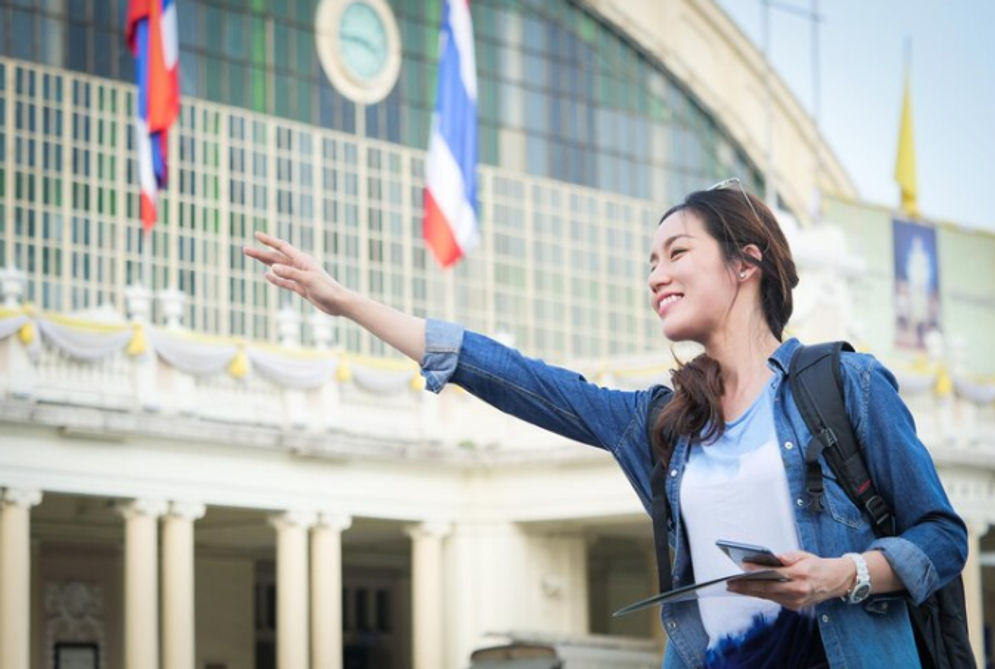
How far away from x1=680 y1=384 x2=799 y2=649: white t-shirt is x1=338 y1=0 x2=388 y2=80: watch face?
3681 centimetres

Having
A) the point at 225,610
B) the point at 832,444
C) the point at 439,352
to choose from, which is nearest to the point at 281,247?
Answer: the point at 439,352

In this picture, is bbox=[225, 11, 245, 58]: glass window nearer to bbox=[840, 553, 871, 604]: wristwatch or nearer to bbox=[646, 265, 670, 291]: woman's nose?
bbox=[646, 265, 670, 291]: woman's nose

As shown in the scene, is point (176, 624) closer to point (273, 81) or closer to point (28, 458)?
point (28, 458)

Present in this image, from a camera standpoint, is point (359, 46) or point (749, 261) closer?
point (749, 261)

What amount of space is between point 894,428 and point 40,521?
28.5 m

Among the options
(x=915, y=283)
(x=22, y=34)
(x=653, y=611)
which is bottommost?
(x=653, y=611)

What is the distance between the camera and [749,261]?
5086mm

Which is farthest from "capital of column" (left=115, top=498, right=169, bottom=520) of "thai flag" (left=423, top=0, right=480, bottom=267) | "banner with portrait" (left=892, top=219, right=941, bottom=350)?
"banner with portrait" (left=892, top=219, right=941, bottom=350)

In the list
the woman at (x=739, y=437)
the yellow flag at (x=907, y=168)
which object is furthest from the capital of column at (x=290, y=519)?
the yellow flag at (x=907, y=168)

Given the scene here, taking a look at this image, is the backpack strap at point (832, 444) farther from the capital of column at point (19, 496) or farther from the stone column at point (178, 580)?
the stone column at point (178, 580)

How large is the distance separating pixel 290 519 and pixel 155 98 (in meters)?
6.63

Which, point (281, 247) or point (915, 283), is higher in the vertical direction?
point (915, 283)

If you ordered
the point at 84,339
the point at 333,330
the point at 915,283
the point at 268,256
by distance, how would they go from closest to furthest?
the point at 268,256 → the point at 84,339 → the point at 333,330 → the point at 915,283

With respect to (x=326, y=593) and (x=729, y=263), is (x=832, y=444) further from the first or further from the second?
(x=326, y=593)
